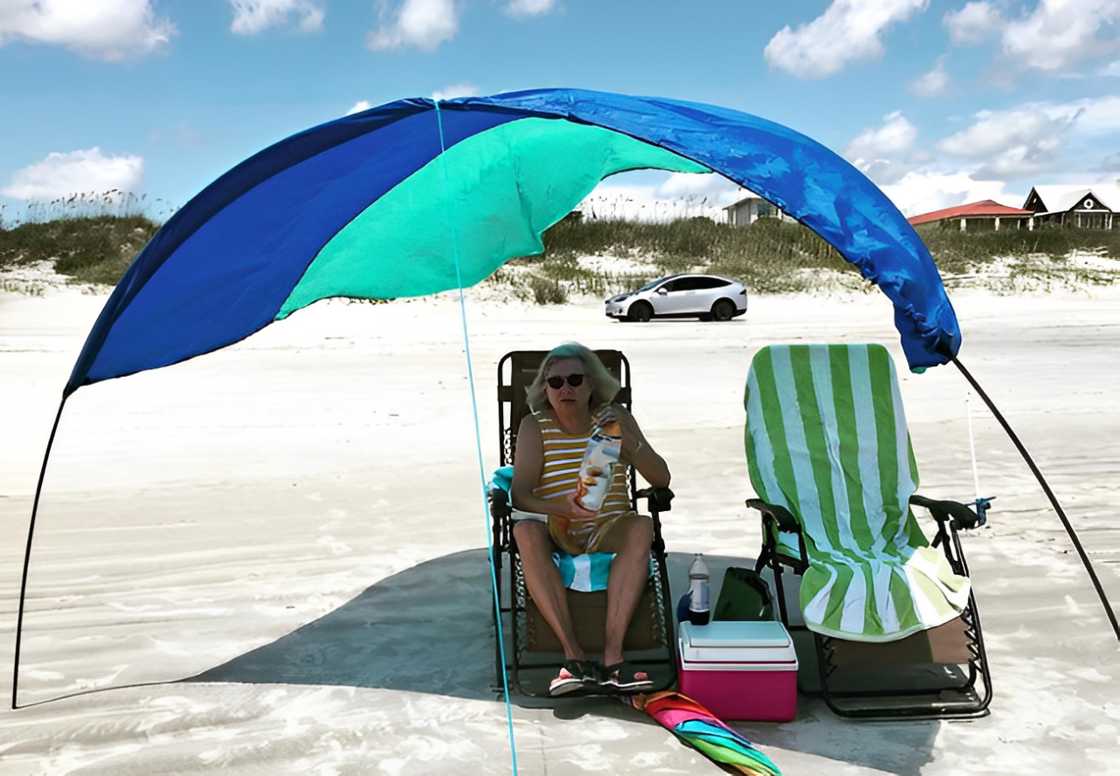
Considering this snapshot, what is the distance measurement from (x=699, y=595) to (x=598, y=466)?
0.72 metres

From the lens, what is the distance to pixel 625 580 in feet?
13.1

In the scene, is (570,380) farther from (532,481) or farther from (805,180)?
(805,180)

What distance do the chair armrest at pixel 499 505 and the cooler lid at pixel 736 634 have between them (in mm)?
874

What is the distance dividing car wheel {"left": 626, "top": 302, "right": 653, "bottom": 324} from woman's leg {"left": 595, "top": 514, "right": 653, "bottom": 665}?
18.1 m

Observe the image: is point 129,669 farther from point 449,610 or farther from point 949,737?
point 949,737

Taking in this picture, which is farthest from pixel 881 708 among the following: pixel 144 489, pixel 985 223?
pixel 985 223

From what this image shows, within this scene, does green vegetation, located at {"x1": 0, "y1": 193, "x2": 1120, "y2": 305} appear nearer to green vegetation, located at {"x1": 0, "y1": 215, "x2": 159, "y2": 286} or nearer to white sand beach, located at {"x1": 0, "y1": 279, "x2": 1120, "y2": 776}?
green vegetation, located at {"x1": 0, "y1": 215, "x2": 159, "y2": 286}

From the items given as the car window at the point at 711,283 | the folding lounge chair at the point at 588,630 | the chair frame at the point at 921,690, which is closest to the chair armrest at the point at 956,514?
the chair frame at the point at 921,690

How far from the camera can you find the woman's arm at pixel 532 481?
4.29 m

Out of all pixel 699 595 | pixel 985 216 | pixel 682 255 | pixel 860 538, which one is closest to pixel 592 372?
pixel 699 595

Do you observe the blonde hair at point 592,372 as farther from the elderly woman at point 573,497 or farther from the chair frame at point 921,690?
the chair frame at point 921,690

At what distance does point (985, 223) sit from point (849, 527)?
219 feet

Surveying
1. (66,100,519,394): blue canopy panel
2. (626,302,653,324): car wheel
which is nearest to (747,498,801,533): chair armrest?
(66,100,519,394): blue canopy panel

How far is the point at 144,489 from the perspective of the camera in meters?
7.17
